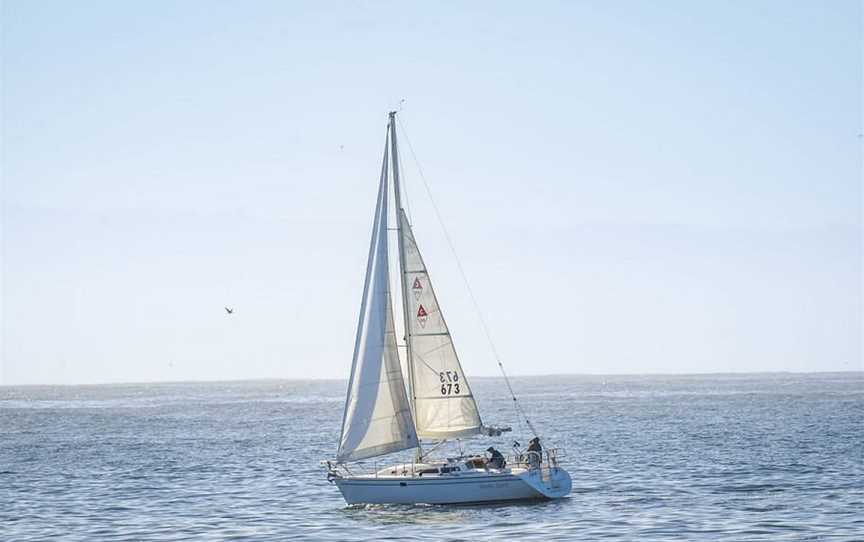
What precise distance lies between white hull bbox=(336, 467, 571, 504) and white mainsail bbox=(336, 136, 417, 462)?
1138 millimetres

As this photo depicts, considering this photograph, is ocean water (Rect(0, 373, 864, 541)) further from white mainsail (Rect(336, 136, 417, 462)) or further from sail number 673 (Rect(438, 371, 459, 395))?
sail number 673 (Rect(438, 371, 459, 395))

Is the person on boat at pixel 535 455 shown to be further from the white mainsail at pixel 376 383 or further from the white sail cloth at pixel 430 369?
the white mainsail at pixel 376 383

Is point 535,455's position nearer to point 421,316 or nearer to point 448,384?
point 448,384

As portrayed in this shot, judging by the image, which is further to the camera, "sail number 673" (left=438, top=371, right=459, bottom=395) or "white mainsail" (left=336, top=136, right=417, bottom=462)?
"sail number 673" (left=438, top=371, right=459, bottom=395)

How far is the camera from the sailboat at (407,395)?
44.2 m

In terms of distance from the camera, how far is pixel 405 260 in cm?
4444

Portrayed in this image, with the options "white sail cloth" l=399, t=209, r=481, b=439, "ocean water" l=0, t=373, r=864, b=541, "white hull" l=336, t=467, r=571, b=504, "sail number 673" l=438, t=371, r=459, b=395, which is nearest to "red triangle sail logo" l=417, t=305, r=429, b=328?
"white sail cloth" l=399, t=209, r=481, b=439

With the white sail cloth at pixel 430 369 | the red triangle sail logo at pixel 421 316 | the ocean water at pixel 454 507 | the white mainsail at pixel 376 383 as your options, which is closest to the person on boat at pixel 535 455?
the ocean water at pixel 454 507

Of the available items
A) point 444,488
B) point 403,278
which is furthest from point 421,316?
point 444,488

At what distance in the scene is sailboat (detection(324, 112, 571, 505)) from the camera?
44.2 meters

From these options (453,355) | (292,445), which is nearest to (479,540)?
(453,355)

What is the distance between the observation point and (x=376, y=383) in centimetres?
4472

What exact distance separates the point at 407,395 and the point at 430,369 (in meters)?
1.42

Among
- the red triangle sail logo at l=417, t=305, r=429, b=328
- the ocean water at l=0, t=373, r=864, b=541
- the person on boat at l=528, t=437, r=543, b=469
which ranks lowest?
the ocean water at l=0, t=373, r=864, b=541
